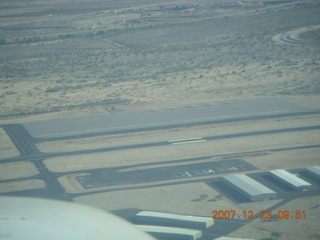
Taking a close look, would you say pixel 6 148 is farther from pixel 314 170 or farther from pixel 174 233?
pixel 314 170

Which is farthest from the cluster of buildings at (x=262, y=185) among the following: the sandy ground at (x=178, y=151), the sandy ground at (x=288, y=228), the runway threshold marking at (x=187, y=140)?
the runway threshold marking at (x=187, y=140)

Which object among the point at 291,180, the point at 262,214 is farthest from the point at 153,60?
the point at 262,214

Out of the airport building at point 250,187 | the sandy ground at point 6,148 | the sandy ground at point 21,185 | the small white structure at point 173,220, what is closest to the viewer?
the small white structure at point 173,220

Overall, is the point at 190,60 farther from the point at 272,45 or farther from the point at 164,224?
the point at 164,224

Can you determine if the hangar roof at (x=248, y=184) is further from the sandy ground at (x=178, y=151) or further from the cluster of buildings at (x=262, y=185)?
the sandy ground at (x=178, y=151)

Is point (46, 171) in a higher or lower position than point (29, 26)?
lower

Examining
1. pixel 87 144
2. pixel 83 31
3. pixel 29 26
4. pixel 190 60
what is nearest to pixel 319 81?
pixel 190 60
